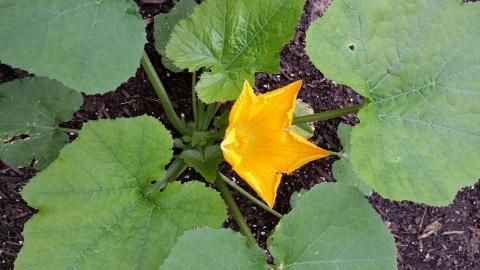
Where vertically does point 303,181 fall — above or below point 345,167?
below

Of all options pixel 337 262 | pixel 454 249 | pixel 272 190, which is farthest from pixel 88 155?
pixel 454 249

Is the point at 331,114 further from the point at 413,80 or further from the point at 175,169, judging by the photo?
the point at 175,169

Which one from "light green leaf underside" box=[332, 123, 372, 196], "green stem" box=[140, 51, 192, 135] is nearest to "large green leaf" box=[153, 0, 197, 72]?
"green stem" box=[140, 51, 192, 135]

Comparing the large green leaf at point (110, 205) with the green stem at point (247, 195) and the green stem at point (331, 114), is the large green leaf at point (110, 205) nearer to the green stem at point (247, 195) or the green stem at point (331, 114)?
the green stem at point (331, 114)

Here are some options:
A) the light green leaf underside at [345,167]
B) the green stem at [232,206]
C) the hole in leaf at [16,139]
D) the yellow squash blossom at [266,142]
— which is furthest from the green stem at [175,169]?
the light green leaf underside at [345,167]

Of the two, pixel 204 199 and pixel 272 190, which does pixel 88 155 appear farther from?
pixel 272 190

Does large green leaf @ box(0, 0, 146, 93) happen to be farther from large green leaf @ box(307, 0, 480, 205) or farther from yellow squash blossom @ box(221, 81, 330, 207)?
large green leaf @ box(307, 0, 480, 205)

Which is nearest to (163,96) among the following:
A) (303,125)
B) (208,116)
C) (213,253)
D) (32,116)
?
(208,116)
